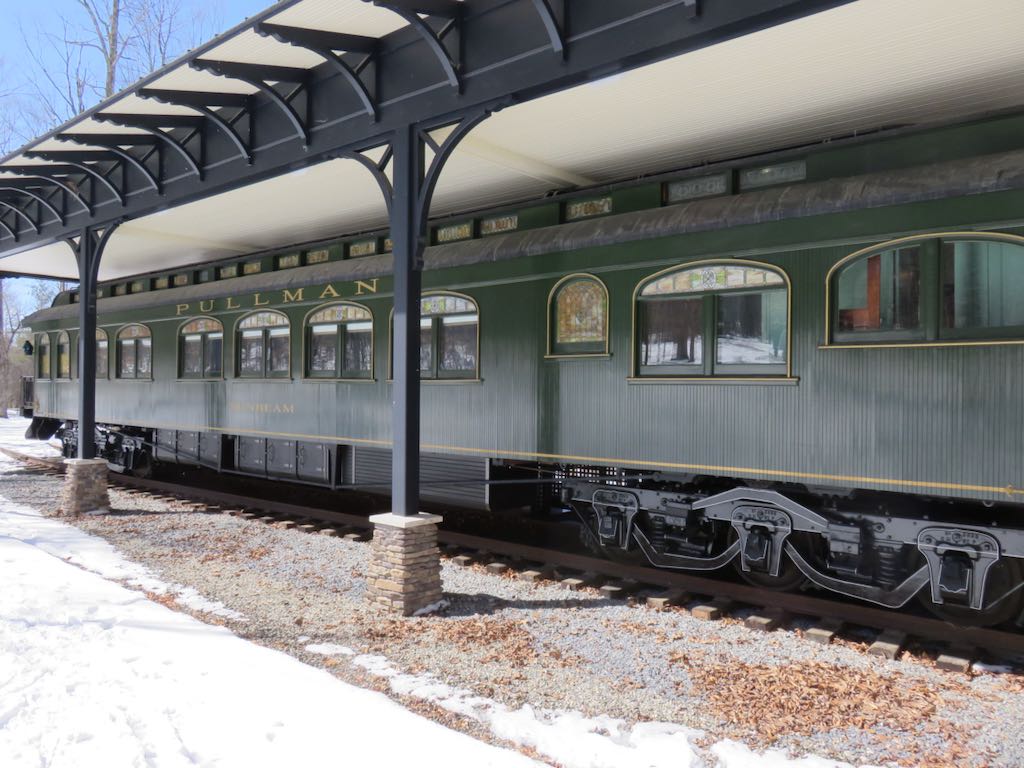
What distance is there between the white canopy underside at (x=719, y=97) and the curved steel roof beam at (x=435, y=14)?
1.49 feet

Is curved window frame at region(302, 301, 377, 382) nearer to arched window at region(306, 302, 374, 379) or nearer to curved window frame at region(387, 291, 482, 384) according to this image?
arched window at region(306, 302, 374, 379)

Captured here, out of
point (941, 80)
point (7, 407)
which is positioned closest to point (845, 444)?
point (941, 80)

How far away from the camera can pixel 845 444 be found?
5445 millimetres

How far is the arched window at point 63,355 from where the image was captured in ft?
53.3

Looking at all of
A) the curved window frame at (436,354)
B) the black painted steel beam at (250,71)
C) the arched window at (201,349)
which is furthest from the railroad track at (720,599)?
the black painted steel beam at (250,71)

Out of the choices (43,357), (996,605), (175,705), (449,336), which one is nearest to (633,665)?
(996,605)

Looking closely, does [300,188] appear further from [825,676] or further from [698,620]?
[825,676]

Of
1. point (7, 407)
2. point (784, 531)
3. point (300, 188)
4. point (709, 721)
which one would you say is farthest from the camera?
point (7, 407)

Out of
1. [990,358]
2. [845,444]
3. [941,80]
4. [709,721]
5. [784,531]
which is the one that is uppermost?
[941,80]

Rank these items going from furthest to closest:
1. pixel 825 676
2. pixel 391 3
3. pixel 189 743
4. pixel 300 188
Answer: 1. pixel 300 188
2. pixel 391 3
3. pixel 825 676
4. pixel 189 743

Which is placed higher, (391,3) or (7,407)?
(391,3)

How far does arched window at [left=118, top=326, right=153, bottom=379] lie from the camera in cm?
1360

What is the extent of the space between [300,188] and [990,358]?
7.44 meters

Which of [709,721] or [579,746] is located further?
[709,721]
